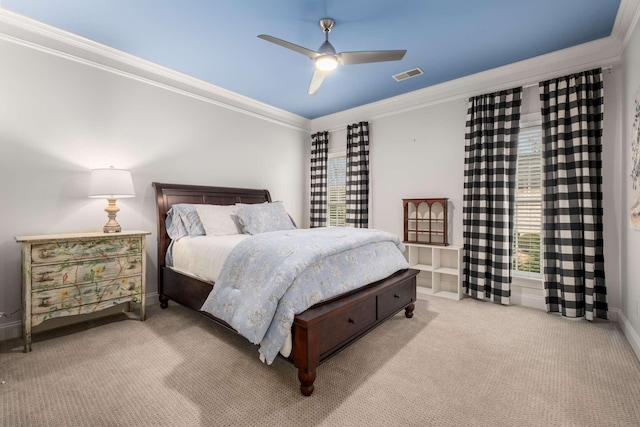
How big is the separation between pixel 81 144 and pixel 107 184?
1.96 ft

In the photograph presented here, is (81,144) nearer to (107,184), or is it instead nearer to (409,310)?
(107,184)

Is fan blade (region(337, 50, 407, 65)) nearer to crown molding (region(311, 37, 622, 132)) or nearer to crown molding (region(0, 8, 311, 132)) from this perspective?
crown molding (region(311, 37, 622, 132))

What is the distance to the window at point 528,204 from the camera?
3.33m

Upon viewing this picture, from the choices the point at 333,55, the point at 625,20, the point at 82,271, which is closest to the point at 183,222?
the point at 82,271

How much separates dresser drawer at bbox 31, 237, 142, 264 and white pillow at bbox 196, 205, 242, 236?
667mm

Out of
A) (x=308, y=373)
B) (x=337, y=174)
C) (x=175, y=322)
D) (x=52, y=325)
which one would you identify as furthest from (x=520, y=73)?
(x=52, y=325)

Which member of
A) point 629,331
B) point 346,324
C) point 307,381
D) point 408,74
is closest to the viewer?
point 307,381

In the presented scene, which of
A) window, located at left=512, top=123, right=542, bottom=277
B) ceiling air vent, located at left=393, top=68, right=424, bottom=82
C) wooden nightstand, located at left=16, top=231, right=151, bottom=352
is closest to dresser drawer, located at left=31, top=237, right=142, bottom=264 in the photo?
wooden nightstand, located at left=16, top=231, right=151, bottom=352

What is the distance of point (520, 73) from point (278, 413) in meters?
4.09

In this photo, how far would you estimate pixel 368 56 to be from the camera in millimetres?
2537

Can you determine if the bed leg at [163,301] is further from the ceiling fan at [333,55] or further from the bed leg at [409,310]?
the ceiling fan at [333,55]

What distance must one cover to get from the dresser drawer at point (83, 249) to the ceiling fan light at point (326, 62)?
2382 mm

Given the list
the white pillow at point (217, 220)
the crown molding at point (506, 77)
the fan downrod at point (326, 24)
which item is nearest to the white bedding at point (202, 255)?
the white pillow at point (217, 220)

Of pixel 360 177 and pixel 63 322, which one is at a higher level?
pixel 360 177
